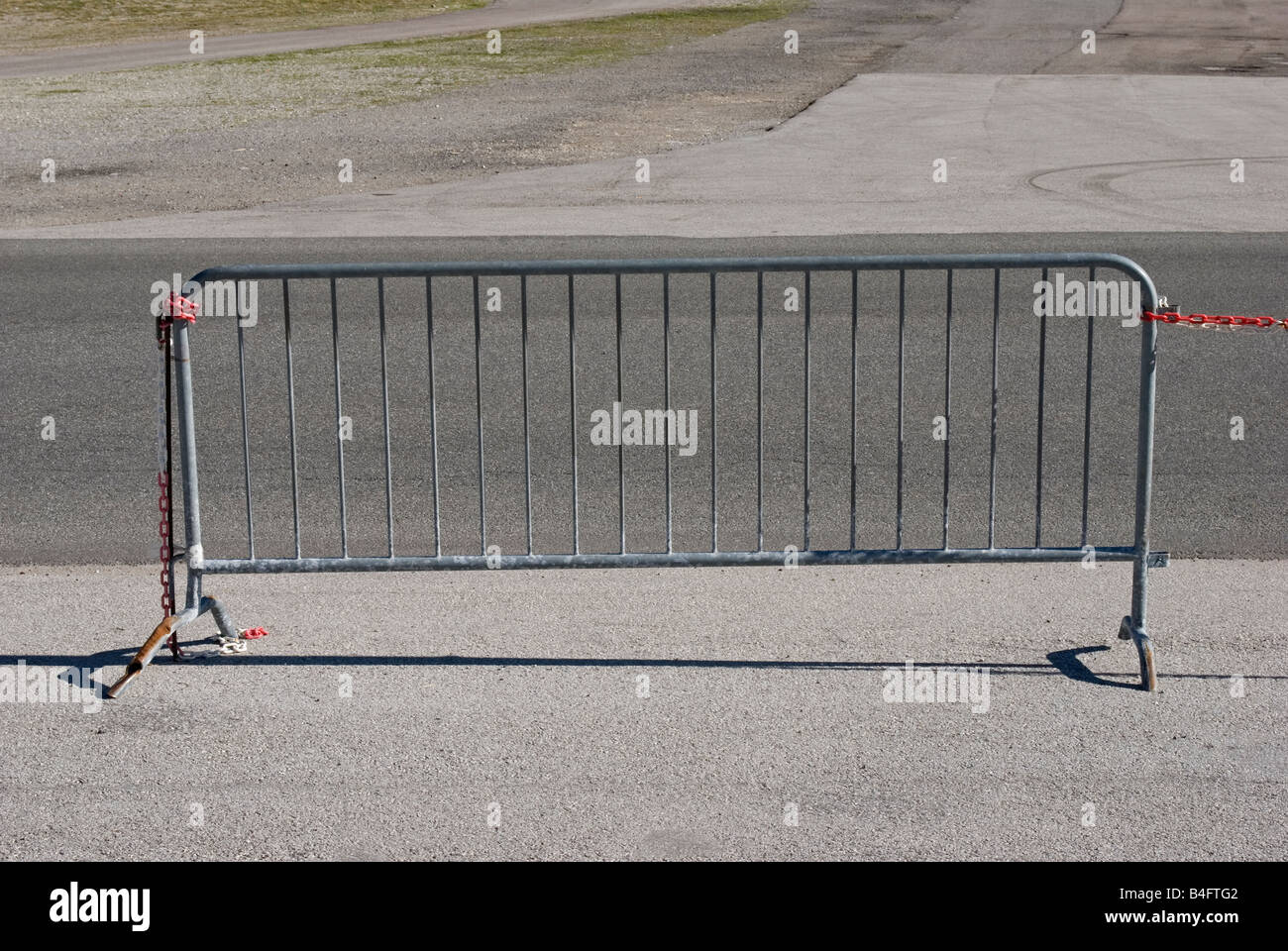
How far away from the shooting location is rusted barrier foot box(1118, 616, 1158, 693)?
18.6ft

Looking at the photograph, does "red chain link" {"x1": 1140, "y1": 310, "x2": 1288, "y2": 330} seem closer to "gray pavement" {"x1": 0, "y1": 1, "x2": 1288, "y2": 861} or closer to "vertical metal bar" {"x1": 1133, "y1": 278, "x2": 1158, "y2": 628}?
"vertical metal bar" {"x1": 1133, "y1": 278, "x2": 1158, "y2": 628}

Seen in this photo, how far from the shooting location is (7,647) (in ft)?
19.9

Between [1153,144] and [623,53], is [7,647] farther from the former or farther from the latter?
[623,53]

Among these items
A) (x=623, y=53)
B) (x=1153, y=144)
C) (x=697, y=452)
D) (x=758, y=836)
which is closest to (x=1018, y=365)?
(x=697, y=452)

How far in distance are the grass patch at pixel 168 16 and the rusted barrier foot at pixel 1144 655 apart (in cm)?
3658

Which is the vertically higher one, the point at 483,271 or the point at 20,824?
the point at 483,271

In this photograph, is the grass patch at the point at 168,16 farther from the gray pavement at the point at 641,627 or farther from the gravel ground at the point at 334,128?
the gray pavement at the point at 641,627

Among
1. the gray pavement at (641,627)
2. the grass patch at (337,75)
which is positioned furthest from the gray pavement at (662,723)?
the grass patch at (337,75)

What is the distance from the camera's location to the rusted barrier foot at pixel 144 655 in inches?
223

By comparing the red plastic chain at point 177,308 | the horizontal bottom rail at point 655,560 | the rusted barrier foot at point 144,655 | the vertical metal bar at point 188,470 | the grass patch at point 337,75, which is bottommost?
the rusted barrier foot at point 144,655

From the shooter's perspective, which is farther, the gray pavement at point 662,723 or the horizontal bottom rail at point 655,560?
the horizontal bottom rail at point 655,560

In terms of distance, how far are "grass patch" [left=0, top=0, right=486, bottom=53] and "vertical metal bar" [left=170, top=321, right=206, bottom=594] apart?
1367 inches
